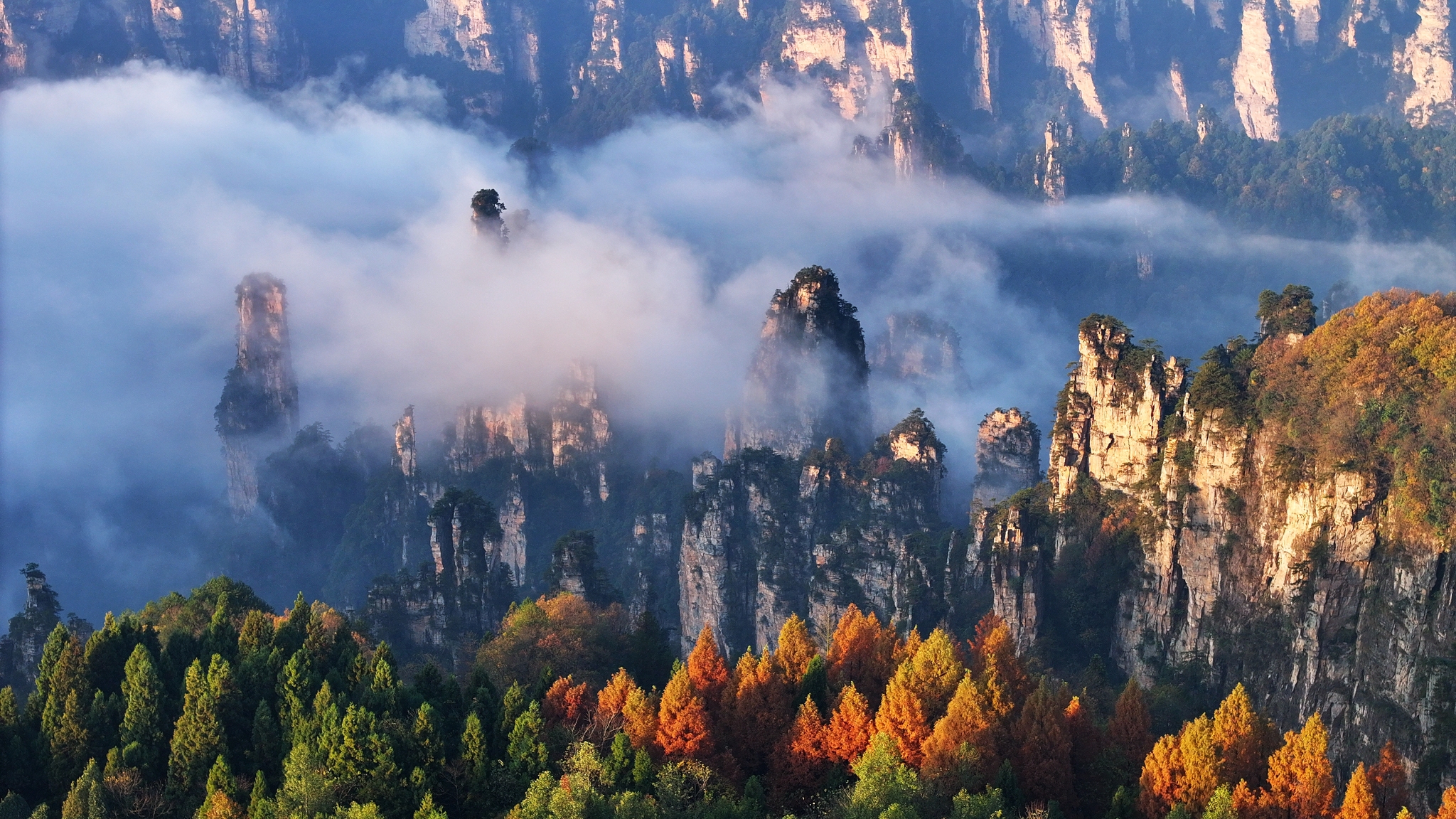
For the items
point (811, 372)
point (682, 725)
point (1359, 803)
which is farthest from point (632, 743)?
point (811, 372)

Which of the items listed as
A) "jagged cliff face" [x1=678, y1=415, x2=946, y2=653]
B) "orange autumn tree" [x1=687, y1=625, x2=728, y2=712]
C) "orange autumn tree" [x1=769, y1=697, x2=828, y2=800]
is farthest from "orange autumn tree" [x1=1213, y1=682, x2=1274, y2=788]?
"jagged cliff face" [x1=678, y1=415, x2=946, y2=653]

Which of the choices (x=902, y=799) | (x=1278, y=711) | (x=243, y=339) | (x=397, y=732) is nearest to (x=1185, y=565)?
(x=1278, y=711)

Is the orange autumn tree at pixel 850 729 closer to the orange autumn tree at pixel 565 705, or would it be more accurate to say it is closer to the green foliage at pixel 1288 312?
the orange autumn tree at pixel 565 705

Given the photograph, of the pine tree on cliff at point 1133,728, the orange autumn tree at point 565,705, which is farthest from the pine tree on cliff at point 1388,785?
the orange autumn tree at point 565,705

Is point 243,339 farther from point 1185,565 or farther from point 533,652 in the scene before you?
point 1185,565

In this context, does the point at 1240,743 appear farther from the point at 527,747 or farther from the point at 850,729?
the point at 527,747

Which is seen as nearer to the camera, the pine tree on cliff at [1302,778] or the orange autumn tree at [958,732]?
the pine tree on cliff at [1302,778]
